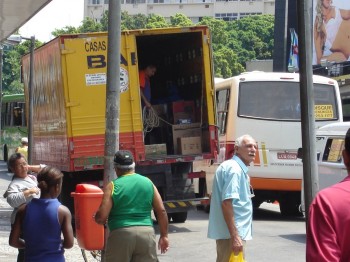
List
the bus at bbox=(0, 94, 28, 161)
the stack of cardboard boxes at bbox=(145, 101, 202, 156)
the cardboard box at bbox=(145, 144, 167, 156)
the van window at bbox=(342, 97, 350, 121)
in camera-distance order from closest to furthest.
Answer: the cardboard box at bbox=(145, 144, 167, 156) → the stack of cardboard boxes at bbox=(145, 101, 202, 156) → the bus at bbox=(0, 94, 28, 161) → the van window at bbox=(342, 97, 350, 121)

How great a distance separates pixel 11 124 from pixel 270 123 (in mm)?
25891

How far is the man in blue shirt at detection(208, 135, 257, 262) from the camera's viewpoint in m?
7.98

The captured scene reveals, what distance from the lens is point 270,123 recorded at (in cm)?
1895

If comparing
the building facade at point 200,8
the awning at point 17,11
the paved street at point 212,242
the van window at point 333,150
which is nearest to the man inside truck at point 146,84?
the awning at point 17,11

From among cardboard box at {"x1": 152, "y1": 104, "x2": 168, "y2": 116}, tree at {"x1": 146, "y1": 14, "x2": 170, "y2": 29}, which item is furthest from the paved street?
tree at {"x1": 146, "y1": 14, "x2": 170, "y2": 29}

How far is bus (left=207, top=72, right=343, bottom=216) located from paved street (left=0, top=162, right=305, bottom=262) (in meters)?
0.86

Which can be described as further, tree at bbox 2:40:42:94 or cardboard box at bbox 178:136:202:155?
tree at bbox 2:40:42:94

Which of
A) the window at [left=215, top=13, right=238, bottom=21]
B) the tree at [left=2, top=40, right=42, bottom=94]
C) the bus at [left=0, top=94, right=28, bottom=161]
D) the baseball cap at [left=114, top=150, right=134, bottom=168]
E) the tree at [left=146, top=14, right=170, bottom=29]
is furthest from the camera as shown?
the window at [left=215, top=13, right=238, bottom=21]

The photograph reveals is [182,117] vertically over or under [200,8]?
under

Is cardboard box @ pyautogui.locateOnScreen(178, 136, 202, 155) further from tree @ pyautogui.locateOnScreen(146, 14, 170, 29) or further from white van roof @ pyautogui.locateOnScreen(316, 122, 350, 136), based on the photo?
tree @ pyautogui.locateOnScreen(146, 14, 170, 29)

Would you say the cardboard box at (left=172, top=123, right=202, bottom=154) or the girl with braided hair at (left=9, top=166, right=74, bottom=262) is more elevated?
the cardboard box at (left=172, top=123, right=202, bottom=154)

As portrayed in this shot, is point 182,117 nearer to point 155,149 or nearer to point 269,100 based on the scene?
point 155,149

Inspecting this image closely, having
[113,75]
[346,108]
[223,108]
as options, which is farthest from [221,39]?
[113,75]

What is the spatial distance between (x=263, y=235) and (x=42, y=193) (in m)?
9.59
